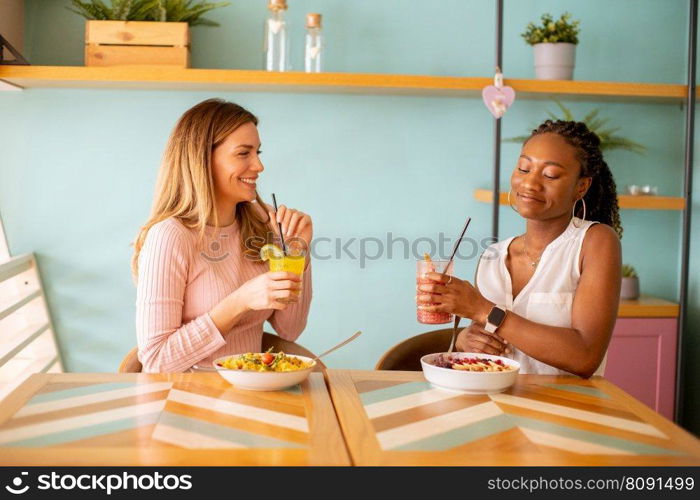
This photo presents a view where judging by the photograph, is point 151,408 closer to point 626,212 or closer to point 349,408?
point 349,408

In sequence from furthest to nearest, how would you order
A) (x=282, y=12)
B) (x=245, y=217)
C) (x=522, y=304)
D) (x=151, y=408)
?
(x=282, y=12) → (x=245, y=217) → (x=522, y=304) → (x=151, y=408)

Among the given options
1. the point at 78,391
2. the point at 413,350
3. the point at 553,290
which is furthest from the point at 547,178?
the point at 78,391

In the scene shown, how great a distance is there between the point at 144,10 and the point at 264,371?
5.95 feet

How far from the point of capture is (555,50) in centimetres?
312

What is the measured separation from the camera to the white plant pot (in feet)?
10.2

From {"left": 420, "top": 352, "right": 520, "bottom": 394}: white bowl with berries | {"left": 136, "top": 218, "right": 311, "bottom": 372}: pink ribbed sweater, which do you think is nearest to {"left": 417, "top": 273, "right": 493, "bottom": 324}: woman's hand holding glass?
{"left": 420, "top": 352, "right": 520, "bottom": 394}: white bowl with berries

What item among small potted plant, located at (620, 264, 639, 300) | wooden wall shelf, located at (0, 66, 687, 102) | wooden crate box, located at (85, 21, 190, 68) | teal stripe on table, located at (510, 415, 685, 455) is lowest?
teal stripe on table, located at (510, 415, 685, 455)

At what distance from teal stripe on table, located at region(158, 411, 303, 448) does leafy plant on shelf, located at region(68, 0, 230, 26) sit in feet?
6.28

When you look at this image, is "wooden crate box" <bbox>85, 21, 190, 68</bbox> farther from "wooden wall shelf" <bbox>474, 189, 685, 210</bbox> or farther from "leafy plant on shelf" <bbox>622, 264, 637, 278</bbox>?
"leafy plant on shelf" <bbox>622, 264, 637, 278</bbox>

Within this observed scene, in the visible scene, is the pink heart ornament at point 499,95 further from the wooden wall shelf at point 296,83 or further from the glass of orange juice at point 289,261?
the glass of orange juice at point 289,261

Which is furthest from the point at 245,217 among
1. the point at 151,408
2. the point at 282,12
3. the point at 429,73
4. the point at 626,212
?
the point at 626,212

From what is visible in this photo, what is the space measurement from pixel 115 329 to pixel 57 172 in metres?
0.65

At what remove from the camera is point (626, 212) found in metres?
3.45

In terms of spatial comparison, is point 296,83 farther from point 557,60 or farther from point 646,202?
point 646,202
